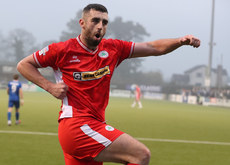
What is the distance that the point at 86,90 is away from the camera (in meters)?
3.72

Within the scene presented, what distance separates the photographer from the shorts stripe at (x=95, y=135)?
11.7 ft

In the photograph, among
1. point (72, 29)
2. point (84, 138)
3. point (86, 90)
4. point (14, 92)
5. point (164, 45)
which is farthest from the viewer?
point (72, 29)

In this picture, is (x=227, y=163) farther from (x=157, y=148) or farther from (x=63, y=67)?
(x=63, y=67)

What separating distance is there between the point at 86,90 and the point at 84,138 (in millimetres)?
488

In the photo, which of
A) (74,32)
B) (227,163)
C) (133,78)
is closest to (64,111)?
(227,163)

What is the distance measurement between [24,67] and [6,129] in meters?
8.97

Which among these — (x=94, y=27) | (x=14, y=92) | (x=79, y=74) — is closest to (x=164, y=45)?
(x=94, y=27)

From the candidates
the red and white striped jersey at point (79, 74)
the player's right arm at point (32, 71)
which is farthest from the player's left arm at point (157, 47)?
the player's right arm at point (32, 71)

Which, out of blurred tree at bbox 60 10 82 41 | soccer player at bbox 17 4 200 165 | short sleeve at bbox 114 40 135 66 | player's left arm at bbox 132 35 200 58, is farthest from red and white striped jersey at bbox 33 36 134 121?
blurred tree at bbox 60 10 82 41

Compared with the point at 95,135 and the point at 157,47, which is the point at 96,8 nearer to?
the point at 157,47

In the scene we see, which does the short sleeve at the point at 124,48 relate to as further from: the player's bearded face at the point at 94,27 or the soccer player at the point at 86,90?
the player's bearded face at the point at 94,27

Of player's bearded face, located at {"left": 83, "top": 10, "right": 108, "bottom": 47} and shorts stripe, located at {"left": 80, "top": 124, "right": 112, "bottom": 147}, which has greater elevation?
player's bearded face, located at {"left": 83, "top": 10, "right": 108, "bottom": 47}

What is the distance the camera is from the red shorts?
3582 mm

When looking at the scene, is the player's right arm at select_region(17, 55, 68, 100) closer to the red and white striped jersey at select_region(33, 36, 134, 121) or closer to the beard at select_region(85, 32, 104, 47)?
the red and white striped jersey at select_region(33, 36, 134, 121)
